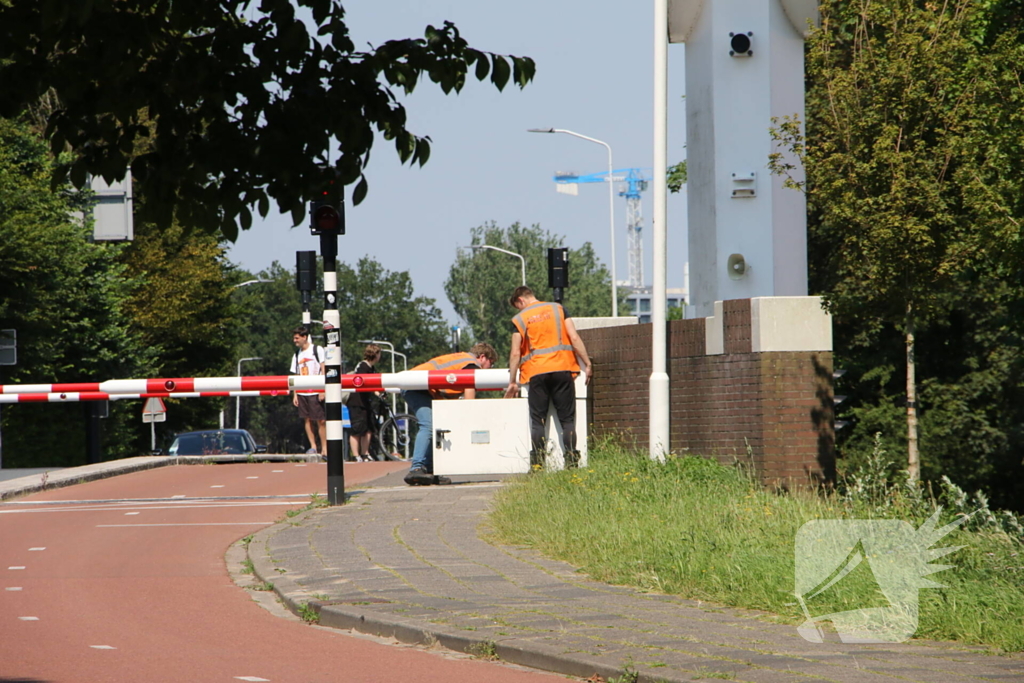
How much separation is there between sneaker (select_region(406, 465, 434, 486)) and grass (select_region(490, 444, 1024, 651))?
2675mm

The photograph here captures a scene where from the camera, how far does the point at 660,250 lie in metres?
13.6

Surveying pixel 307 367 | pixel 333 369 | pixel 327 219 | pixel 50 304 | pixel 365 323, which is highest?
pixel 365 323

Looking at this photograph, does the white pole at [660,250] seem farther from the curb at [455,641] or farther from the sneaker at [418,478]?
the curb at [455,641]

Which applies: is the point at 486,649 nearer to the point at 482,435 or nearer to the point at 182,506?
the point at 482,435

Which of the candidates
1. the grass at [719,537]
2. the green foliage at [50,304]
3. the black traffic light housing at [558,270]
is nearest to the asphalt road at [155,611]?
the grass at [719,537]

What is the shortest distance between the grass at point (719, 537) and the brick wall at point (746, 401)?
1.74ft

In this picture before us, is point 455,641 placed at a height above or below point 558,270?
below

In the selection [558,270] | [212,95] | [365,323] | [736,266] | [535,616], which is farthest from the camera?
[365,323]

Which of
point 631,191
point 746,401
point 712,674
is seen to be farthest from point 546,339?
point 631,191

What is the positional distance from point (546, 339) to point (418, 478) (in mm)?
2428

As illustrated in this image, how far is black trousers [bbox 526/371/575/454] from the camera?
13328 mm

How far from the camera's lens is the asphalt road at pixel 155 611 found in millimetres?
6453

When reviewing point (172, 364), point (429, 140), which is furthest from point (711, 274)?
point (172, 364)

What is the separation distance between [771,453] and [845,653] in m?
6.45
